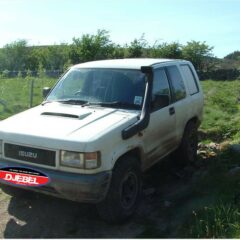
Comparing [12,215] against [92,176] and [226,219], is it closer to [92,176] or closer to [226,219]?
[92,176]

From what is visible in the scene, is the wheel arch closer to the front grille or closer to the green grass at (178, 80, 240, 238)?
the front grille

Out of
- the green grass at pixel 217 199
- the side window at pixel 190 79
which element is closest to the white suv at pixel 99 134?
the side window at pixel 190 79

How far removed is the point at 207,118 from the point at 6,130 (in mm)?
7350

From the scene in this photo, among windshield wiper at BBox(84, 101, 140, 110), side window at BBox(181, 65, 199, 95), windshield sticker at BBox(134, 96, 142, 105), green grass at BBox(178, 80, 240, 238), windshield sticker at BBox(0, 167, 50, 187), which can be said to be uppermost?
side window at BBox(181, 65, 199, 95)

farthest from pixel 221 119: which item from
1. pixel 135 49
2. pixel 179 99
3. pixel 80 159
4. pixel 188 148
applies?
pixel 135 49

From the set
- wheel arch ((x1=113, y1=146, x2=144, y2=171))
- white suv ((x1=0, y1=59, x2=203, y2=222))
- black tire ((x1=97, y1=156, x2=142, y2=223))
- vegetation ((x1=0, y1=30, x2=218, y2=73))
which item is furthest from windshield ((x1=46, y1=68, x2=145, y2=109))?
vegetation ((x1=0, y1=30, x2=218, y2=73))

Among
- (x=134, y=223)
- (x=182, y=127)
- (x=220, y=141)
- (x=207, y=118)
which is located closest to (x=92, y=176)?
(x=134, y=223)

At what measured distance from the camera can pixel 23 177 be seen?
4.76 m

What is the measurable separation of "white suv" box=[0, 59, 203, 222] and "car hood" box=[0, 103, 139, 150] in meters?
0.01

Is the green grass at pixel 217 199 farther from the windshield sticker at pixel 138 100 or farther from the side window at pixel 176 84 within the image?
the windshield sticker at pixel 138 100

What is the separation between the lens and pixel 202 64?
1604 inches

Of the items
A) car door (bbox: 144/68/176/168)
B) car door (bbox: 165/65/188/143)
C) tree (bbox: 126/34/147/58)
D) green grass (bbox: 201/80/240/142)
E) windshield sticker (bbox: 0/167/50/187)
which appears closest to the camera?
windshield sticker (bbox: 0/167/50/187)

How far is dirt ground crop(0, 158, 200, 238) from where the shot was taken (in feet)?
15.7

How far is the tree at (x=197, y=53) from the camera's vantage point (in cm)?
4109
